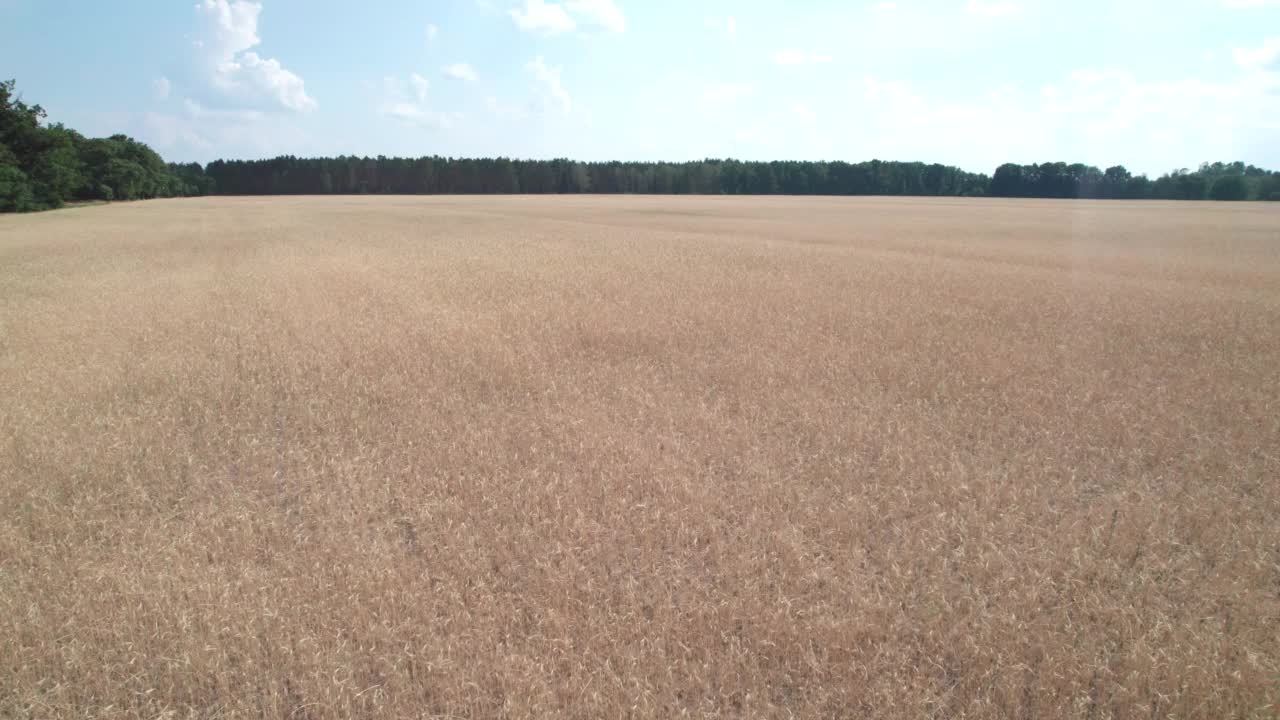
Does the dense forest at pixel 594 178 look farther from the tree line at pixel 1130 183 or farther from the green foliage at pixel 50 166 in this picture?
the green foliage at pixel 50 166

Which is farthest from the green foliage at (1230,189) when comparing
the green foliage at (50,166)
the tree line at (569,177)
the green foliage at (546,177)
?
the green foliage at (50,166)

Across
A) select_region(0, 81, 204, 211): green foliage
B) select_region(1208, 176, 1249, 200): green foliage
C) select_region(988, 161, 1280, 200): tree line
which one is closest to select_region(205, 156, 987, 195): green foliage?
select_region(988, 161, 1280, 200): tree line

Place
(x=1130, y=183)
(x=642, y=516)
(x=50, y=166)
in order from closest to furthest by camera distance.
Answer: (x=642, y=516)
(x=50, y=166)
(x=1130, y=183)

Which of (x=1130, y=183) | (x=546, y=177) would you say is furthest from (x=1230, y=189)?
(x=546, y=177)

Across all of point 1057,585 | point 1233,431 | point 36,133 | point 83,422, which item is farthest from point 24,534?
point 36,133

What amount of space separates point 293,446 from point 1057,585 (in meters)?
6.71

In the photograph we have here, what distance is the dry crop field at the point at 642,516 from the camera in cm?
338

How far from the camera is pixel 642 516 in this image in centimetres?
491

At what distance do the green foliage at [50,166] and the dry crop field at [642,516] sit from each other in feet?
180

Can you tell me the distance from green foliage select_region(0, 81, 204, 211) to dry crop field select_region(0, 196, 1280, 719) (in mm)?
54944

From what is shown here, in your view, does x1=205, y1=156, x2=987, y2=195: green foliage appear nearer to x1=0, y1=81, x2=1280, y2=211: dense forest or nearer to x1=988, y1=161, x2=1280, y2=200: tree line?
x1=0, y1=81, x2=1280, y2=211: dense forest

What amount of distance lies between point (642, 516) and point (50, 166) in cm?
7281

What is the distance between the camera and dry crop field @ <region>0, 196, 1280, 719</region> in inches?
133

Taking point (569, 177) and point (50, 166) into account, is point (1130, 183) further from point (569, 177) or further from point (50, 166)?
point (50, 166)
